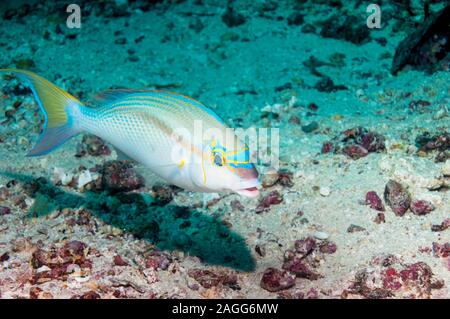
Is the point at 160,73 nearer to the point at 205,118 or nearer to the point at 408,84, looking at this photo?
the point at 408,84

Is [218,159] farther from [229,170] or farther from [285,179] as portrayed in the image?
[285,179]

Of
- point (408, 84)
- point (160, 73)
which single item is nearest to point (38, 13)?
point (160, 73)

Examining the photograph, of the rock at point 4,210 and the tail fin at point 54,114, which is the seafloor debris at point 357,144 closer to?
the tail fin at point 54,114

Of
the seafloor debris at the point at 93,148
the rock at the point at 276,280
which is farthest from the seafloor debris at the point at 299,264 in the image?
the seafloor debris at the point at 93,148

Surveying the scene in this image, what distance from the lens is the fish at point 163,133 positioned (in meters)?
2.61

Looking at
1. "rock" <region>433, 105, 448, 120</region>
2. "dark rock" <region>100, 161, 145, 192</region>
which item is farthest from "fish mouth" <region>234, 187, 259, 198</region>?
"rock" <region>433, 105, 448, 120</region>

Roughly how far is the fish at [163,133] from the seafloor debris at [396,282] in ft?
4.03

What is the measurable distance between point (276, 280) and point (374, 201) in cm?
123

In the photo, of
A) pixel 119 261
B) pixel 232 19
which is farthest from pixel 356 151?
pixel 232 19

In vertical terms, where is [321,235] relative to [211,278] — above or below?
above

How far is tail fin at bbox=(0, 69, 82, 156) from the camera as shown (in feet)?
10.5

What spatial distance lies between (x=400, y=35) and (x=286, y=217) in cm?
549

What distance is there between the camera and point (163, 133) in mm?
2803
